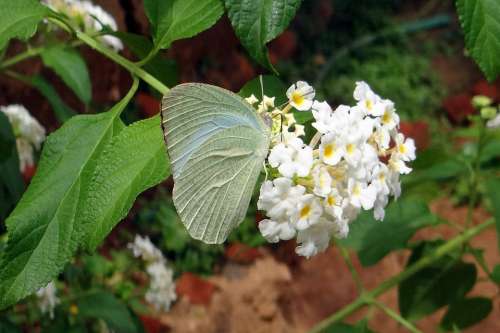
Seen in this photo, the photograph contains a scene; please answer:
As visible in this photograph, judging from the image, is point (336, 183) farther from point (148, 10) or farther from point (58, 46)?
point (58, 46)

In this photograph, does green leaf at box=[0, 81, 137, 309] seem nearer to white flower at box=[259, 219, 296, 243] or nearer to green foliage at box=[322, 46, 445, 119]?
white flower at box=[259, 219, 296, 243]

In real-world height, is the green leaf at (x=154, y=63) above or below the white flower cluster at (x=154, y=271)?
above


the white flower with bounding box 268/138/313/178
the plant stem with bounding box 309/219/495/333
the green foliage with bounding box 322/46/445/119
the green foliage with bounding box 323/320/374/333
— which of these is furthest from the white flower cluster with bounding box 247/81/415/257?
the green foliage with bounding box 322/46/445/119

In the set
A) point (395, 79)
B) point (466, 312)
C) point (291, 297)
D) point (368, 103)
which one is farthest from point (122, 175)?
point (395, 79)

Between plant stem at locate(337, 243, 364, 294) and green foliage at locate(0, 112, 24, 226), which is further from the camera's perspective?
plant stem at locate(337, 243, 364, 294)

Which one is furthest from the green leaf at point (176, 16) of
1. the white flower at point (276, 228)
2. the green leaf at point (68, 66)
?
the green leaf at point (68, 66)

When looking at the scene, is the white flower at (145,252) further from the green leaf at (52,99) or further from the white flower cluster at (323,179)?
the white flower cluster at (323,179)
